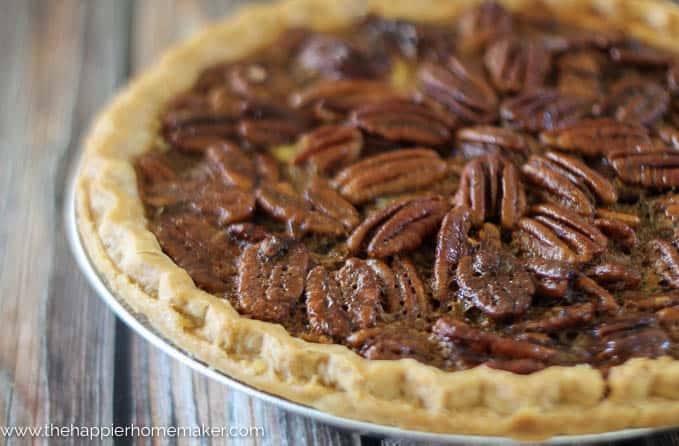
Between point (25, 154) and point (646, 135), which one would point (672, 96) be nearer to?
point (646, 135)

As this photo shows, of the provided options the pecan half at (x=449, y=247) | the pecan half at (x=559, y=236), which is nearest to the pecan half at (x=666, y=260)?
the pecan half at (x=559, y=236)

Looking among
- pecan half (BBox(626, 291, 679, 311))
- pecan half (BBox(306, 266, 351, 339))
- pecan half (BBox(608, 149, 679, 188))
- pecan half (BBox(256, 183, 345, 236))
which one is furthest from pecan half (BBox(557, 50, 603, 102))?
pecan half (BBox(306, 266, 351, 339))

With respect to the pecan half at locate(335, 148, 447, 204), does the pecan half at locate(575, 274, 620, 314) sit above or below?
below

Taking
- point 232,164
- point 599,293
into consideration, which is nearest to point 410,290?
point 599,293

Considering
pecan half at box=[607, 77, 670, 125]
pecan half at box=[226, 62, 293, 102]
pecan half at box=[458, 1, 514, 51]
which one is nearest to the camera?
pecan half at box=[607, 77, 670, 125]

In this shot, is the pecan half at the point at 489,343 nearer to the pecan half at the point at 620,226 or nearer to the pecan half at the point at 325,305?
the pecan half at the point at 325,305

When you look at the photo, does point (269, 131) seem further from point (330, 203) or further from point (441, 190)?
point (441, 190)

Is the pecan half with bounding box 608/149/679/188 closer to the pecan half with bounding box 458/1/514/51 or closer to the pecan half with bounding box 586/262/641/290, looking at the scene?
the pecan half with bounding box 586/262/641/290

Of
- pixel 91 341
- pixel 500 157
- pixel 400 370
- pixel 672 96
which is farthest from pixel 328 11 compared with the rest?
pixel 400 370
